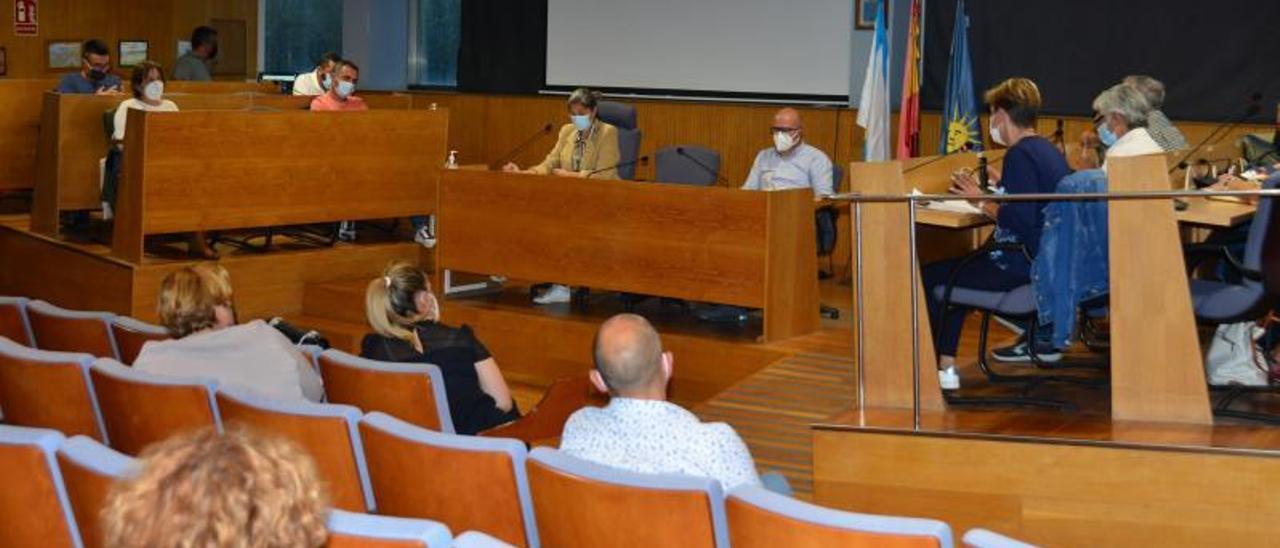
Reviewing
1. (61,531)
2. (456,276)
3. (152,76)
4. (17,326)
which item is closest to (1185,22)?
(456,276)

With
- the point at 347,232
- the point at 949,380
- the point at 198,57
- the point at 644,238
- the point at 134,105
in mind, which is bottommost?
the point at 949,380

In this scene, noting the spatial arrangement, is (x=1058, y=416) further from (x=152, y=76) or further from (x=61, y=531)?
(x=152, y=76)

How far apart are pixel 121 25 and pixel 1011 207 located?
380 inches

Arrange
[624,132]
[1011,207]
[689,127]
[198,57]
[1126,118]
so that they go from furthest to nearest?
[198,57] → [689,127] → [624,132] → [1126,118] → [1011,207]

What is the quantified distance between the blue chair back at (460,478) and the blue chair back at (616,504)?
0.31 ft

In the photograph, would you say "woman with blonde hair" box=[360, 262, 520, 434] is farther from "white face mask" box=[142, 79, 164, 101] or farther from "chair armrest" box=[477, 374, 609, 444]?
"white face mask" box=[142, 79, 164, 101]

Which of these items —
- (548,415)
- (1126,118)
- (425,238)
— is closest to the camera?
(548,415)

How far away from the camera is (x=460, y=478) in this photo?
11.5 ft

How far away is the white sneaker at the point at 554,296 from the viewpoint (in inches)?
344

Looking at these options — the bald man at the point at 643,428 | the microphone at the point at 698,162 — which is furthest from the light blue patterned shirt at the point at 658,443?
the microphone at the point at 698,162

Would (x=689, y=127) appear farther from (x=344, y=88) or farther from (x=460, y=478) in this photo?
(x=460, y=478)

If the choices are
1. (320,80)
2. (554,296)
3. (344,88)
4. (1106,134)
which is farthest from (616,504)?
(320,80)

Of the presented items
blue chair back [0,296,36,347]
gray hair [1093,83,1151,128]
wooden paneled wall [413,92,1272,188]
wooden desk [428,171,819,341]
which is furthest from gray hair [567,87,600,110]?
blue chair back [0,296,36,347]

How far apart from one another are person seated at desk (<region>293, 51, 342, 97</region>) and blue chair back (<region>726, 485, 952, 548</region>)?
7.40 meters
